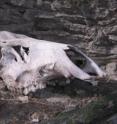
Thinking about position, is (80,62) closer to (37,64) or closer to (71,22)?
(37,64)

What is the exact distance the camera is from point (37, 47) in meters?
7.22

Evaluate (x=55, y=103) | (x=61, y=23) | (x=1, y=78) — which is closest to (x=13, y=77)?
(x=1, y=78)

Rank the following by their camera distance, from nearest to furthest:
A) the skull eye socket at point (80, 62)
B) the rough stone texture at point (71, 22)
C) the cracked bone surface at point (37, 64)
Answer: the cracked bone surface at point (37, 64), the skull eye socket at point (80, 62), the rough stone texture at point (71, 22)

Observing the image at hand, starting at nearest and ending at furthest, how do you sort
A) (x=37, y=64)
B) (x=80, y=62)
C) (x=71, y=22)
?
(x=37, y=64), (x=80, y=62), (x=71, y=22)

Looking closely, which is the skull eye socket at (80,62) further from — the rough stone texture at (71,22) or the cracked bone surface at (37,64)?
the rough stone texture at (71,22)

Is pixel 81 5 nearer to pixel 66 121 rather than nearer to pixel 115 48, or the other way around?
pixel 115 48

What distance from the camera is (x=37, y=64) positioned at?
6.95 metres

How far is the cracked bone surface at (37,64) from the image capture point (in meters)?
6.79

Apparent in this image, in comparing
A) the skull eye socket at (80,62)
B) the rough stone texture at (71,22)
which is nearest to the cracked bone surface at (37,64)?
the skull eye socket at (80,62)

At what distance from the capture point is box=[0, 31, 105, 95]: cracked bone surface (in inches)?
267

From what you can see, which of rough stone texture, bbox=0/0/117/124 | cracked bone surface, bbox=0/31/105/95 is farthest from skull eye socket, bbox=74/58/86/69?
rough stone texture, bbox=0/0/117/124

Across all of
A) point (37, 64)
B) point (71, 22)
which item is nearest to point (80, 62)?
point (37, 64)

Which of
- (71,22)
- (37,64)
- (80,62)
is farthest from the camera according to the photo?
(71,22)

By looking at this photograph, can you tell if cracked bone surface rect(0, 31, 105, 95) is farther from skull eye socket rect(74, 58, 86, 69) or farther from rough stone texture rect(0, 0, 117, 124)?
rough stone texture rect(0, 0, 117, 124)
